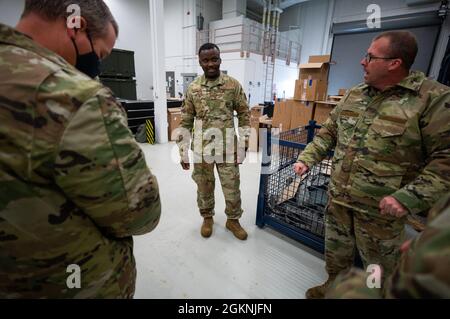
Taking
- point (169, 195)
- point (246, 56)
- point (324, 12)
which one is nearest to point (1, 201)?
point (169, 195)

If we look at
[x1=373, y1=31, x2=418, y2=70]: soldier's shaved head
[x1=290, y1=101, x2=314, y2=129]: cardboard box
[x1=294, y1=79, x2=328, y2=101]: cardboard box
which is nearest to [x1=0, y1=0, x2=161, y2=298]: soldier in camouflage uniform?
[x1=373, y1=31, x2=418, y2=70]: soldier's shaved head

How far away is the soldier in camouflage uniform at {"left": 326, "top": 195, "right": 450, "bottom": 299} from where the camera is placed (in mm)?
315

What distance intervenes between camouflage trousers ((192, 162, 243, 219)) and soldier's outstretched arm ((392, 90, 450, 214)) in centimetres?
119

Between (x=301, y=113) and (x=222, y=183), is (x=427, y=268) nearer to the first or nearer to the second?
(x=222, y=183)

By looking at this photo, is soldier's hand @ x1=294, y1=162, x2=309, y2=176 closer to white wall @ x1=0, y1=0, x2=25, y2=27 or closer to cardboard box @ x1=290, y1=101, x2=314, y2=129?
cardboard box @ x1=290, y1=101, x2=314, y2=129

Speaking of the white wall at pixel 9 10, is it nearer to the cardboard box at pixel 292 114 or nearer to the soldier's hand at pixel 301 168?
the cardboard box at pixel 292 114

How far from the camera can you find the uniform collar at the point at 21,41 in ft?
1.72

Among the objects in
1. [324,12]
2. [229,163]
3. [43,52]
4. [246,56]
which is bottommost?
[229,163]

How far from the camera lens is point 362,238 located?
1217 mm

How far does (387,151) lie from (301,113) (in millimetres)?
3611
